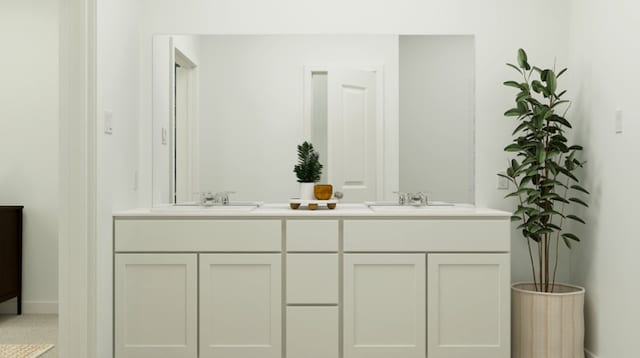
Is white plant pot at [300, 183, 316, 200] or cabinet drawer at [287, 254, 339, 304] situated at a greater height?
white plant pot at [300, 183, 316, 200]

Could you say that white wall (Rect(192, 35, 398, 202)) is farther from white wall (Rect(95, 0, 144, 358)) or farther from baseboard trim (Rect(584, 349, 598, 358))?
baseboard trim (Rect(584, 349, 598, 358))

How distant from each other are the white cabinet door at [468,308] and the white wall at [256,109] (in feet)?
2.95

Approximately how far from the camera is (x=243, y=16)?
133 inches

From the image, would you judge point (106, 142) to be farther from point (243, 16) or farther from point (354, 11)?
point (354, 11)

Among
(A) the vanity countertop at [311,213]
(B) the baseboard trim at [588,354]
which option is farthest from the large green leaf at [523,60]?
(B) the baseboard trim at [588,354]

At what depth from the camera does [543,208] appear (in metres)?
3.07

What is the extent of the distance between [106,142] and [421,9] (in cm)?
178

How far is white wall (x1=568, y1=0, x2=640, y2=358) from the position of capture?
102 inches

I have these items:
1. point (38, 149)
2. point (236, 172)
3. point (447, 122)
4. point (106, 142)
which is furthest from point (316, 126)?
point (38, 149)

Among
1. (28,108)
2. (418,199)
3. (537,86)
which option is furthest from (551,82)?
(28,108)

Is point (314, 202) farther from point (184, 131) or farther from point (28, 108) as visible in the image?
point (28, 108)

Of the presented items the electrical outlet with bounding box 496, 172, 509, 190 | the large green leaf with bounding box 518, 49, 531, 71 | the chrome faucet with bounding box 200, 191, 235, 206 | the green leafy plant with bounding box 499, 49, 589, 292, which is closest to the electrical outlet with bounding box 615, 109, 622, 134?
the green leafy plant with bounding box 499, 49, 589, 292

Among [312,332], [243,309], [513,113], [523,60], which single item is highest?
[523,60]

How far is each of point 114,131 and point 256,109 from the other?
792mm
